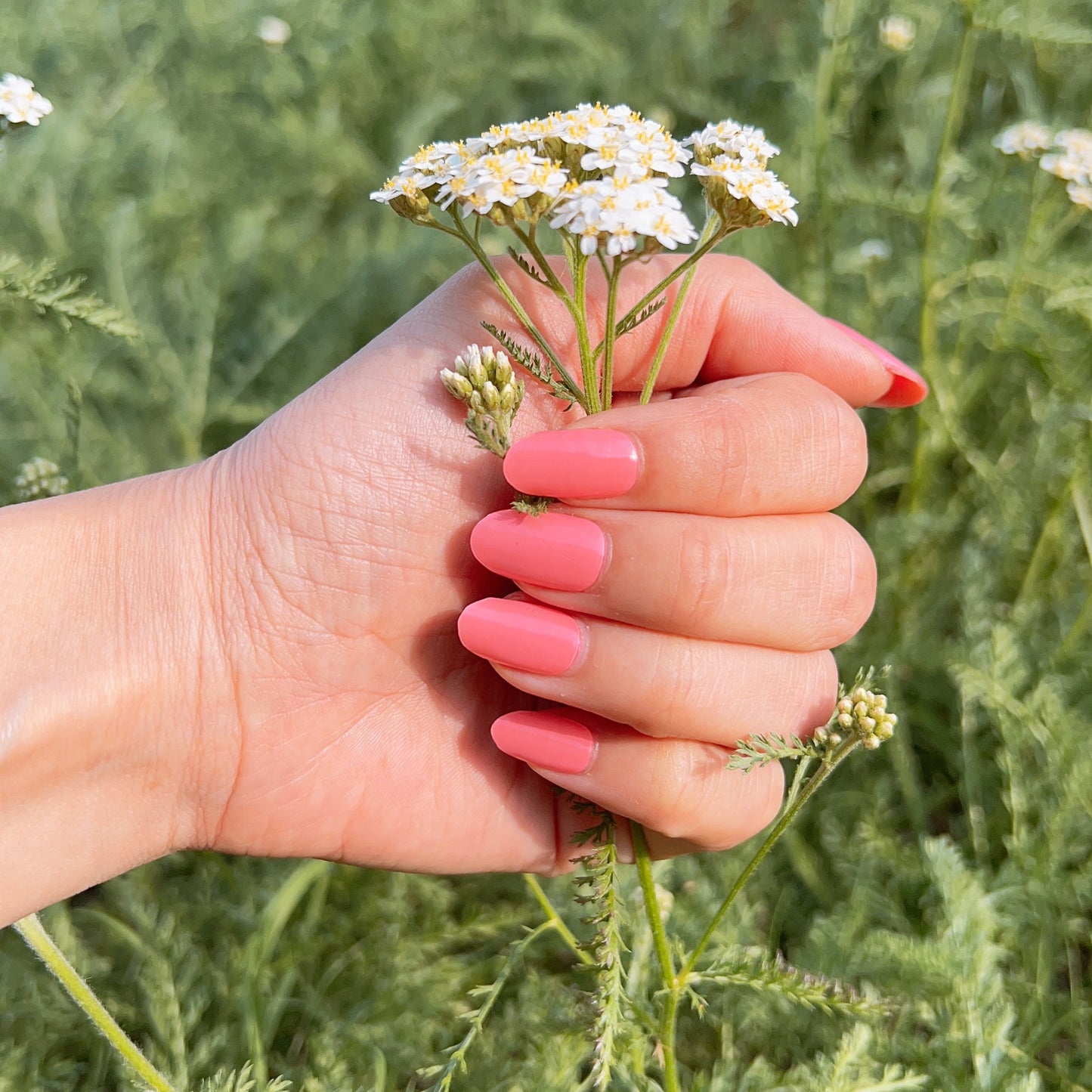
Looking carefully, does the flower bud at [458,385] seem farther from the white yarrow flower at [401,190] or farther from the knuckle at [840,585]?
the knuckle at [840,585]

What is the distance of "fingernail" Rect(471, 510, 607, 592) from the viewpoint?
1.56 metres

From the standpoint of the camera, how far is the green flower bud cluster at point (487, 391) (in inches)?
56.9

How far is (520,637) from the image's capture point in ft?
5.31

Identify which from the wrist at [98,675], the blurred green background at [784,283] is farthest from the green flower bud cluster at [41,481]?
the wrist at [98,675]

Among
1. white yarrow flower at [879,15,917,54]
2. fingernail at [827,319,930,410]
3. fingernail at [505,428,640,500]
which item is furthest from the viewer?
white yarrow flower at [879,15,917,54]

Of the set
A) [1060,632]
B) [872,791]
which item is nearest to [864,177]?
[1060,632]

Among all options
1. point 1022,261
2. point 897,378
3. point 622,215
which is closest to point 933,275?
point 1022,261

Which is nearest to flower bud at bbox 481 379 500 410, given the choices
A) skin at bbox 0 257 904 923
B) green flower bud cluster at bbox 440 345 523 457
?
green flower bud cluster at bbox 440 345 523 457

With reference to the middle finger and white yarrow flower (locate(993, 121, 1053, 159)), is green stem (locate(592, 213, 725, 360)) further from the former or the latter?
white yarrow flower (locate(993, 121, 1053, 159))

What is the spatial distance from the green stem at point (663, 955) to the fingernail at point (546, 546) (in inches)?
17.1

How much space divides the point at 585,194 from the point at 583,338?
0.19m

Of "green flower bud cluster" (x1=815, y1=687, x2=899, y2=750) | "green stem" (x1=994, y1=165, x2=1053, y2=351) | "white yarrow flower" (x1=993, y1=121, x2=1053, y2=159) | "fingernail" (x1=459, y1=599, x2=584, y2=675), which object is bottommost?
"green flower bud cluster" (x1=815, y1=687, x2=899, y2=750)

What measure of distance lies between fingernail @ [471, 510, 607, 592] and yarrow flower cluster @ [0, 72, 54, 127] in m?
1.11

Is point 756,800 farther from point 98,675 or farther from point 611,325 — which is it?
point 98,675
